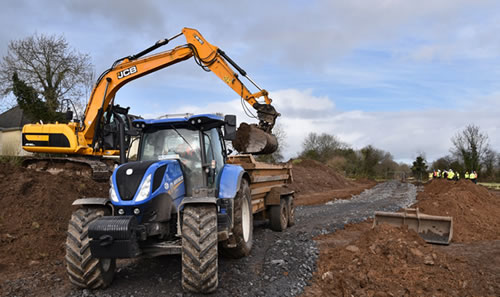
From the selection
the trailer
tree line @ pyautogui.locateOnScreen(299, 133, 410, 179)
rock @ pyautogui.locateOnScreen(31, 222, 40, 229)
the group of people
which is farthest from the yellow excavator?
tree line @ pyautogui.locateOnScreen(299, 133, 410, 179)

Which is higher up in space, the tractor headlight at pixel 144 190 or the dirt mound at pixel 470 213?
the tractor headlight at pixel 144 190

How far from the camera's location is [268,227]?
10.2m

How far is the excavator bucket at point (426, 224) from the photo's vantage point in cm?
859

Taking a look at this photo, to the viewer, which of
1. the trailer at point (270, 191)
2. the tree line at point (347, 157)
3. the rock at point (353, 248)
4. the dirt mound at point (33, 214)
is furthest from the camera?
the tree line at point (347, 157)

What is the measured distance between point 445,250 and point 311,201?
11.8 m

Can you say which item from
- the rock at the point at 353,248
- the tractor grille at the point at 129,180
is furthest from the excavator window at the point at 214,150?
the rock at the point at 353,248

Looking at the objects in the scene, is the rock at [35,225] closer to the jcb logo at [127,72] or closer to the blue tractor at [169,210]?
the blue tractor at [169,210]

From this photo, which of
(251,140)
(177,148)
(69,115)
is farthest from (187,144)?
(69,115)

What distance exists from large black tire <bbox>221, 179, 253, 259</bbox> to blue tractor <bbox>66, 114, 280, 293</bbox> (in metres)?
0.02

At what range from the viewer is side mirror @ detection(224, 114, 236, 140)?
234 inches

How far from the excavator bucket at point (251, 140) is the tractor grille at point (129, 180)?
4.80 m

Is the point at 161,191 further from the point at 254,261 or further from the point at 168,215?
the point at 254,261

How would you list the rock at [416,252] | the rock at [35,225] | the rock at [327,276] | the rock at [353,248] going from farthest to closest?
the rock at [35,225]
the rock at [353,248]
the rock at [416,252]
the rock at [327,276]

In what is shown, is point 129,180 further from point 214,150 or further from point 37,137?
point 37,137
